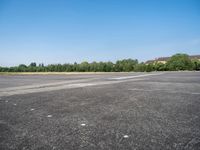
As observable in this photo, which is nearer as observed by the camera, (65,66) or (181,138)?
(181,138)

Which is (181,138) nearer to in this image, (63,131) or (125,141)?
(125,141)

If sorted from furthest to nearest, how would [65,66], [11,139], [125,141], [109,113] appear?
[65,66] → [109,113] → [11,139] → [125,141]

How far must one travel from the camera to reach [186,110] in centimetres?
597

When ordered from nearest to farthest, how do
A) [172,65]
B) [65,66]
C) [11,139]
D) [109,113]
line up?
[11,139]
[109,113]
[172,65]
[65,66]

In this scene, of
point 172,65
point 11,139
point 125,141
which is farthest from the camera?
point 172,65

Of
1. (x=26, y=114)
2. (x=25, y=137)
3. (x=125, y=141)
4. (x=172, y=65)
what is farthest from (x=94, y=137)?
(x=172, y=65)

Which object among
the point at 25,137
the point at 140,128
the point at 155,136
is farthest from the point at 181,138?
the point at 25,137

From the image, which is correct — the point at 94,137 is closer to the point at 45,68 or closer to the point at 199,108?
the point at 199,108

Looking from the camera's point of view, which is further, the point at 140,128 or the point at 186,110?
the point at 186,110

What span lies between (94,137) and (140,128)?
117 cm

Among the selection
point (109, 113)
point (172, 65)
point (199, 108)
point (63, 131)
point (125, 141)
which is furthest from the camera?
point (172, 65)

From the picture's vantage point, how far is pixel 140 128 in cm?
423

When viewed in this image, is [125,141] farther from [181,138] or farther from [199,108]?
[199,108]

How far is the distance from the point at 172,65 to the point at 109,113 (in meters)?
71.2
